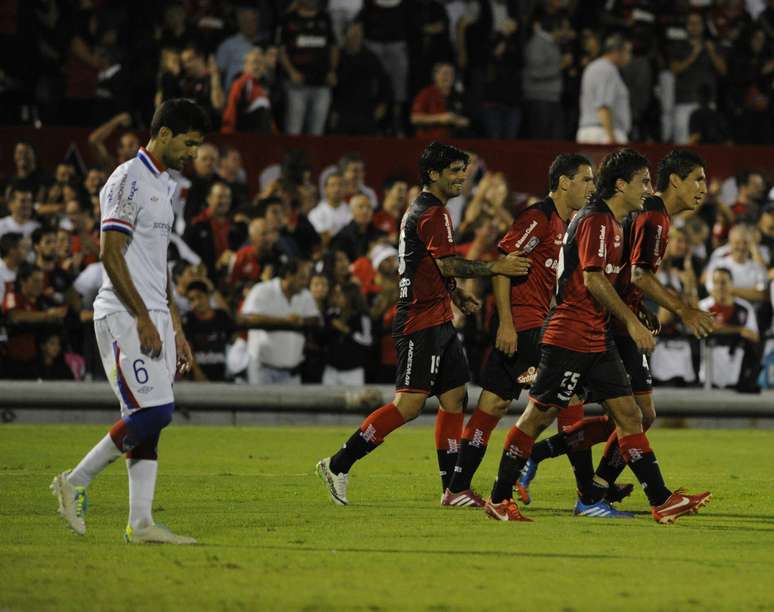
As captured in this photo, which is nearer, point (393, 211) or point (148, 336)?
point (148, 336)

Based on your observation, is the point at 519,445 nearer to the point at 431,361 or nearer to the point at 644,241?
the point at 431,361

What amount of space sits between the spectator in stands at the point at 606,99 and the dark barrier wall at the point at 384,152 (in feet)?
1.83

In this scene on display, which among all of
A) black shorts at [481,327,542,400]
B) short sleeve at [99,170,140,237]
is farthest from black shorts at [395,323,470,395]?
short sleeve at [99,170,140,237]

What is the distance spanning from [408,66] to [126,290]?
1536cm

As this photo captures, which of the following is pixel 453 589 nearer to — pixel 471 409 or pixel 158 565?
pixel 158 565

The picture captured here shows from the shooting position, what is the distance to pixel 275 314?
1814 centimetres

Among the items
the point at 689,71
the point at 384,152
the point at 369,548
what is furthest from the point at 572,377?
the point at 689,71

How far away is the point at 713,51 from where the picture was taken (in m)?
24.3

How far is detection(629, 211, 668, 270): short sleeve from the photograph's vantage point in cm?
1018

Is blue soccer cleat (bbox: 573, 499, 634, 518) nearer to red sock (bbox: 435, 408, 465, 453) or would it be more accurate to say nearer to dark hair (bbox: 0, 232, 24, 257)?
red sock (bbox: 435, 408, 465, 453)

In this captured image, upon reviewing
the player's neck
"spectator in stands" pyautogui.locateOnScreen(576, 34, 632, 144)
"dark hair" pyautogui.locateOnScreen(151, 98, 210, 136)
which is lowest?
the player's neck

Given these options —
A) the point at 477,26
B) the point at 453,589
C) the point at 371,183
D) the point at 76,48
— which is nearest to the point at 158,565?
the point at 453,589

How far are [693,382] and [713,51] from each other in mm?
7062

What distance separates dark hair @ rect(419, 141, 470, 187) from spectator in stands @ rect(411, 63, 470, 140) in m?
11.2
